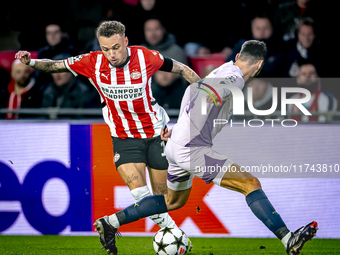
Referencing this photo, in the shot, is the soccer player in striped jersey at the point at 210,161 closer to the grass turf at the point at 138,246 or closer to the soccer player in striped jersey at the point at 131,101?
the soccer player in striped jersey at the point at 131,101

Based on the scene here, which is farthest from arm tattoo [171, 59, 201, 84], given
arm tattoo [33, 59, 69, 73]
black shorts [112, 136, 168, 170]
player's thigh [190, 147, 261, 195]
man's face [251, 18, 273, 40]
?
man's face [251, 18, 273, 40]

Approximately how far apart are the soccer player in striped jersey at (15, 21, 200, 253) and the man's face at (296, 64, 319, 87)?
1744 mm

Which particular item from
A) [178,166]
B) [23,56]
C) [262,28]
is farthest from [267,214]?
[262,28]

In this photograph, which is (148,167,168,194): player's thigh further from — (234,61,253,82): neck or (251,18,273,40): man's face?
(251,18,273,40): man's face

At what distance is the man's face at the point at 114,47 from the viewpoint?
13.5 feet

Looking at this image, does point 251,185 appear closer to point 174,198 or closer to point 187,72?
point 174,198

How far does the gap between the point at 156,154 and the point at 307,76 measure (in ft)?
7.41

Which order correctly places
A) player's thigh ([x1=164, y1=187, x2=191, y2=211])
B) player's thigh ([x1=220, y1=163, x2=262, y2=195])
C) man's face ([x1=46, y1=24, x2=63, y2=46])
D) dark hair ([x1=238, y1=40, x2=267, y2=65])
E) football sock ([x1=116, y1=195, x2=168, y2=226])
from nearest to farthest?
1. player's thigh ([x1=220, y1=163, x2=262, y2=195])
2. dark hair ([x1=238, y1=40, x2=267, y2=65])
3. football sock ([x1=116, y1=195, x2=168, y2=226])
4. player's thigh ([x1=164, y1=187, x2=191, y2=211])
5. man's face ([x1=46, y1=24, x2=63, y2=46])

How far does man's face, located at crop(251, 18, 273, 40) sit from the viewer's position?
5.84 meters

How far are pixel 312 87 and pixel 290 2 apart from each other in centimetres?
161

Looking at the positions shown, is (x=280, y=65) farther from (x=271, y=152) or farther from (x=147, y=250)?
(x=147, y=250)

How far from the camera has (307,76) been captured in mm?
5484

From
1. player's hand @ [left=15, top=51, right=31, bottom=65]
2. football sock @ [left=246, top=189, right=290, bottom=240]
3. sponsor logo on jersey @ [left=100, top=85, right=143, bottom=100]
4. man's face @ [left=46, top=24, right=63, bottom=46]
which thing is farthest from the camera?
man's face @ [left=46, top=24, right=63, bottom=46]

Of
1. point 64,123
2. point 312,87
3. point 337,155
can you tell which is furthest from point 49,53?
point 337,155
